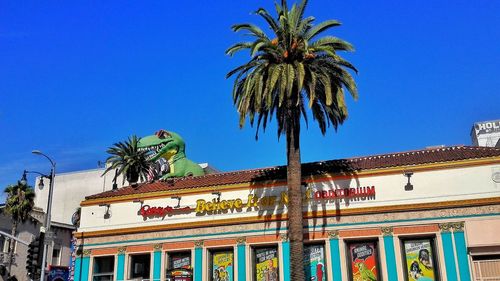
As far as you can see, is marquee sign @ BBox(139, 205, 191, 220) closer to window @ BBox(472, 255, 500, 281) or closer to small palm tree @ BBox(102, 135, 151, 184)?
small palm tree @ BBox(102, 135, 151, 184)

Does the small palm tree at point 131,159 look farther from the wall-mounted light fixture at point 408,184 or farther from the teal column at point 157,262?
the wall-mounted light fixture at point 408,184

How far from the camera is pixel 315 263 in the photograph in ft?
106

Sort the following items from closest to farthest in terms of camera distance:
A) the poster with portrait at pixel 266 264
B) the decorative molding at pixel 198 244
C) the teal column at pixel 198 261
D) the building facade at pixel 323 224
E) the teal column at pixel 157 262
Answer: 1. the building facade at pixel 323 224
2. the poster with portrait at pixel 266 264
3. the teal column at pixel 198 261
4. the decorative molding at pixel 198 244
5. the teal column at pixel 157 262

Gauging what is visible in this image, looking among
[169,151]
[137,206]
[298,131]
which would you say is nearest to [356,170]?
[298,131]

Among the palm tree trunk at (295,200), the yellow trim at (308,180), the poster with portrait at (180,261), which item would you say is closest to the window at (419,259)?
the yellow trim at (308,180)

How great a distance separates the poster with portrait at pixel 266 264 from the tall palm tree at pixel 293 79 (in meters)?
5.60

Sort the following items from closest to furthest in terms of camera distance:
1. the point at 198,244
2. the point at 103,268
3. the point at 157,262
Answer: the point at 198,244 → the point at 157,262 → the point at 103,268

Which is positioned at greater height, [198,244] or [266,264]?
[198,244]

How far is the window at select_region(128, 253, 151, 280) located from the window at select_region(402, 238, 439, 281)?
17646 millimetres

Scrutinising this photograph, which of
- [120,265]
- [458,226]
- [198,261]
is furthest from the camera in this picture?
[120,265]

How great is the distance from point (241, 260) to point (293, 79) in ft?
42.2

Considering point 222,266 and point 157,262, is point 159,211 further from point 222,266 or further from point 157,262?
point 222,266

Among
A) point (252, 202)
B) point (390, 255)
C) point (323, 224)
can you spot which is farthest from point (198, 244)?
point (390, 255)

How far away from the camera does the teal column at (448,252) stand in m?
29.1
